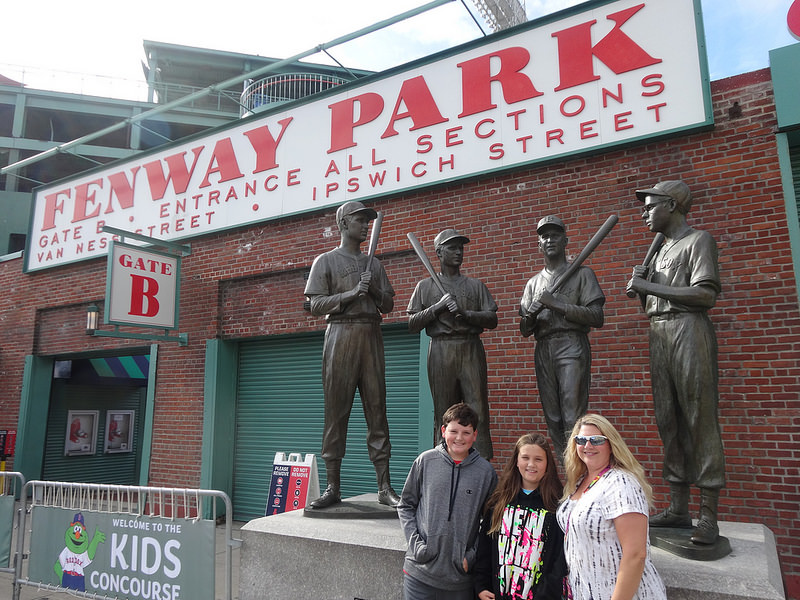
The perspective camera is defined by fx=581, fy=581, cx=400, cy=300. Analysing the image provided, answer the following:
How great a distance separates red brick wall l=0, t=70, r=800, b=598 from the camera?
A: 5.50 metres

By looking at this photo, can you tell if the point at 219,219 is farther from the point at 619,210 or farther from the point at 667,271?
the point at 667,271

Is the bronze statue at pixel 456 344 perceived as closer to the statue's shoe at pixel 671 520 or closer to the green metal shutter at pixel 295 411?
the statue's shoe at pixel 671 520

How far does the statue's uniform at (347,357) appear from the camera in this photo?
4492 millimetres

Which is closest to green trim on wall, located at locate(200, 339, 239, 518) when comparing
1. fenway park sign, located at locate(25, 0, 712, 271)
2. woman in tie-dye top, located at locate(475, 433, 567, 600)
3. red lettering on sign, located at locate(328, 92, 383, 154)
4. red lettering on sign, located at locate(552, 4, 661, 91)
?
fenway park sign, located at locate(25, 0, 712, 271)

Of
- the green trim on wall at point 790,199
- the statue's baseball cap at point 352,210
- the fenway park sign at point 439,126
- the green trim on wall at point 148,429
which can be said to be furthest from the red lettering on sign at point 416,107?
the green trim on wall at point 148,429

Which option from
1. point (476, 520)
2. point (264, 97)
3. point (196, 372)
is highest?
point (264, 97)

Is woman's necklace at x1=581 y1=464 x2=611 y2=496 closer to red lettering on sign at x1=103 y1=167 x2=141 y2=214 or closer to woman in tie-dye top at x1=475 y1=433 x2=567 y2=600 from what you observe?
woman in tie-dye top at x1=475 y1=433 x2=567 y2=600

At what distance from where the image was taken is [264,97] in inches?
848

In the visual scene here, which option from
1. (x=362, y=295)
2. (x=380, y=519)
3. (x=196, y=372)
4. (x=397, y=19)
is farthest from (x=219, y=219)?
(x=380, y=519)

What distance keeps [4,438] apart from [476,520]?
11454 millimetres

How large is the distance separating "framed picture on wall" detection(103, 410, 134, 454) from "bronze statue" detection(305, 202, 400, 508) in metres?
10.7

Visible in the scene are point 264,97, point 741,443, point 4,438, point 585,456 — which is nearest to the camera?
point 585,456

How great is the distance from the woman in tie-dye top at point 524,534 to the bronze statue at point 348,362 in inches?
76.8

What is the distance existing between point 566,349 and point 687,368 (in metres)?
0.76
